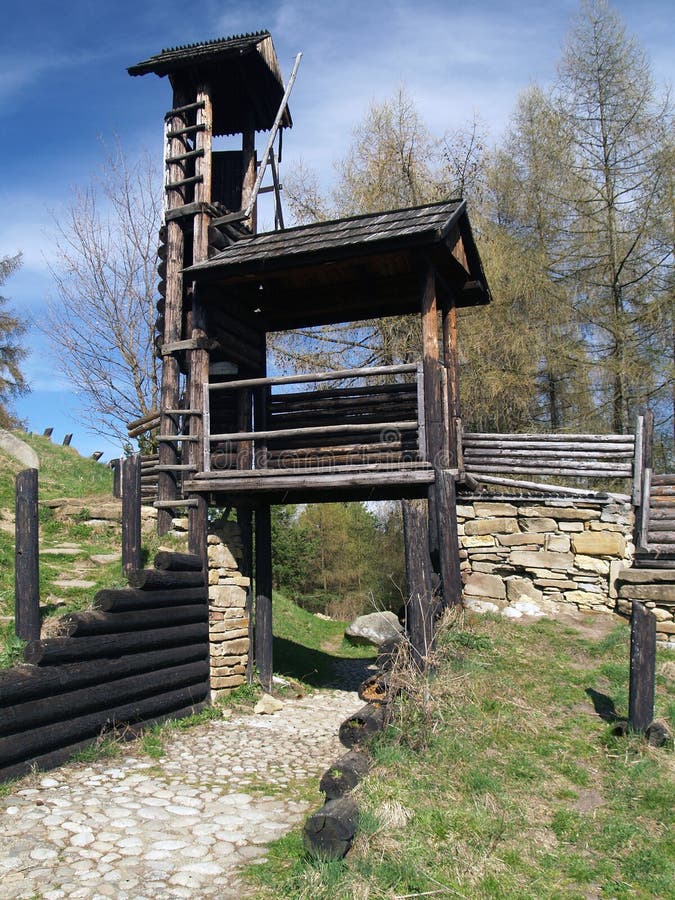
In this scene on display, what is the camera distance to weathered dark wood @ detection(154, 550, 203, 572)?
8406mm

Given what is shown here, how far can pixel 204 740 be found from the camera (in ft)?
25.3

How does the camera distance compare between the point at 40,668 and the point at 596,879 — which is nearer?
the point at 596,879

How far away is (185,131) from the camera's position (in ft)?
36.6

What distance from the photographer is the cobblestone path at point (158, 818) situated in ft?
14.1

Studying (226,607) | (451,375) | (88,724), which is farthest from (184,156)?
(88,724)

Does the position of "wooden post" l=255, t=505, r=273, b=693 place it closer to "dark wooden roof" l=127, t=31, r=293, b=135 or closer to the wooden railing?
the wooden railing

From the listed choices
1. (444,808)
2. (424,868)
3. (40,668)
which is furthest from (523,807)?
(40,668)

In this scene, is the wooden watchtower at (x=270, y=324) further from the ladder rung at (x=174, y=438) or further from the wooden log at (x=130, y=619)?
the wooden log at (x=130, y=619)

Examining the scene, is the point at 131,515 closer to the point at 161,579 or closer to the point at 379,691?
the point at 161,579

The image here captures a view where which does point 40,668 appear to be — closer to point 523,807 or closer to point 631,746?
point 523,807

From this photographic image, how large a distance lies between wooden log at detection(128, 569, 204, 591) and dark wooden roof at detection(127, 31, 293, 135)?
7.70 meters

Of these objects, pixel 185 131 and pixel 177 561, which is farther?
pixel 185 131

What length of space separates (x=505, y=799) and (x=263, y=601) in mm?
6009

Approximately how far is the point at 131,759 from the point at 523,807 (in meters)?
3.61
